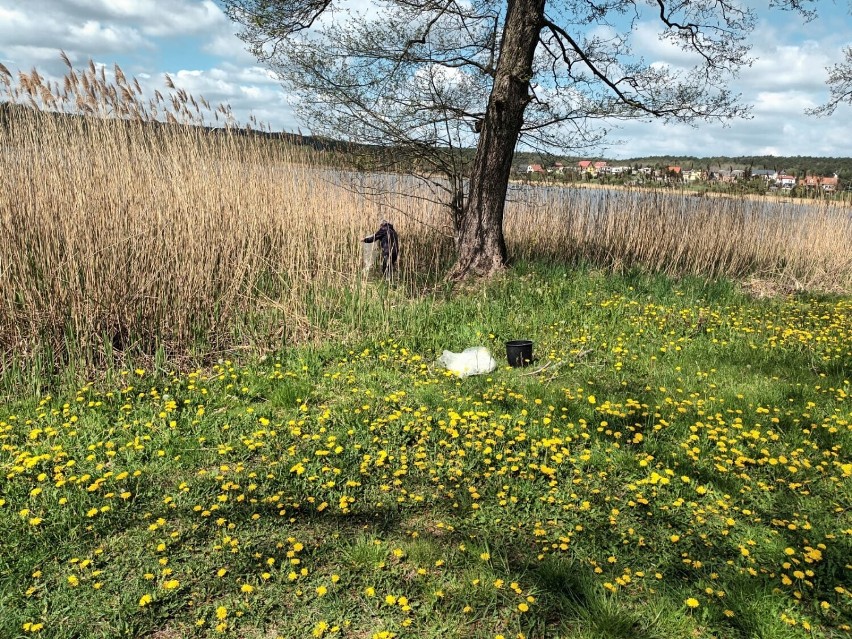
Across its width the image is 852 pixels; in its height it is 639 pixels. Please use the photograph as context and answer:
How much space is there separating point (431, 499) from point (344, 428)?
837 millimetres

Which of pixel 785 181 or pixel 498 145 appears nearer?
pixel 498 145

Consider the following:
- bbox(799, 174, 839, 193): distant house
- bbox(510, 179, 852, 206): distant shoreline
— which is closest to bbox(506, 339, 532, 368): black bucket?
bbox(510, 179, 852, 206): distant shoreline

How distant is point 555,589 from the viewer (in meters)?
2.16

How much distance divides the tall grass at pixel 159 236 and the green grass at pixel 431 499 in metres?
0.61

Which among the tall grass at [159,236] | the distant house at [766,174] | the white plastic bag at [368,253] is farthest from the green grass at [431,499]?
the distant house at [766,174]

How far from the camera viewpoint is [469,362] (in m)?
4.39

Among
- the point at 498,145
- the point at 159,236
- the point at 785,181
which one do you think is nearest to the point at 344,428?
the point at 159,236

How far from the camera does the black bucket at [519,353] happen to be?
14.4ft

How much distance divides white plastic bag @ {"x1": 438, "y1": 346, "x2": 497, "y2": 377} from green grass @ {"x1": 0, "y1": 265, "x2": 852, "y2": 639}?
0.13 metres

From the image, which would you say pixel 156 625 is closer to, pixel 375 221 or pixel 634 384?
pixel 634 384

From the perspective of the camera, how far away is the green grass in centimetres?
207

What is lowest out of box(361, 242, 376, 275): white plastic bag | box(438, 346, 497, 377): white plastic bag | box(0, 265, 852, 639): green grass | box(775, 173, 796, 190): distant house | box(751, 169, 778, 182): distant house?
box(0, 265, 852, 639): green grass

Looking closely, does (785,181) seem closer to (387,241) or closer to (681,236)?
(681,236)

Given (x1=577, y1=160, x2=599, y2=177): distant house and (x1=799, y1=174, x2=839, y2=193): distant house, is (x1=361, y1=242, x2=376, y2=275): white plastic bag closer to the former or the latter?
(x1=577, y1=160, x2=599, y2=177): distant house
